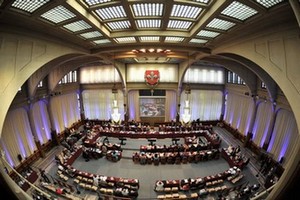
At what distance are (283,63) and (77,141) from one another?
18.3 m

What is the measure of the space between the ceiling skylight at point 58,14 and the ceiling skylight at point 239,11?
4.99 meters

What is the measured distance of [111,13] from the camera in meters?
5.58

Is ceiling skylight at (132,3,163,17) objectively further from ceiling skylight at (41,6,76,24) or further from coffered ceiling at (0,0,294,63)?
ceiling skylight at (41,6,76,24)

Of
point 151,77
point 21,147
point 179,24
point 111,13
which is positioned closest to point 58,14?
point 111,13

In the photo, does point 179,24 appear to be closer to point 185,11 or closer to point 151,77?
point 185,11

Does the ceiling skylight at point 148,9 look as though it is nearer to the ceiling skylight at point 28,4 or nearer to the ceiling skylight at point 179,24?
the ceiling skylight at point 179,24

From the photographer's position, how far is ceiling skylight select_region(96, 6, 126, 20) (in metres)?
5.23

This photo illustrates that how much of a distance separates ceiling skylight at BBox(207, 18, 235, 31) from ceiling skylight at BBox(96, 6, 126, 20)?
3345 millimetres

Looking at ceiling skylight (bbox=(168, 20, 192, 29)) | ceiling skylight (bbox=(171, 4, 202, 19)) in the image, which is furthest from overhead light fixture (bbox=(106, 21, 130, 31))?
ceiling skylight (bbox=(171, 4, 202, 19))

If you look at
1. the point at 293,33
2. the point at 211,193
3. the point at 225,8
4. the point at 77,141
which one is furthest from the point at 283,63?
the point at 77,141

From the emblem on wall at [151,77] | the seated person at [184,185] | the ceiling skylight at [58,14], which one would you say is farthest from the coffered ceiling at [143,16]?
the emblem on wall at [151,77]

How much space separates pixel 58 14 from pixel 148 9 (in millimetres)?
2970

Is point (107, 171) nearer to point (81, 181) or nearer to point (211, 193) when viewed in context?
point (81, 181)

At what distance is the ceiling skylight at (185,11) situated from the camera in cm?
518
